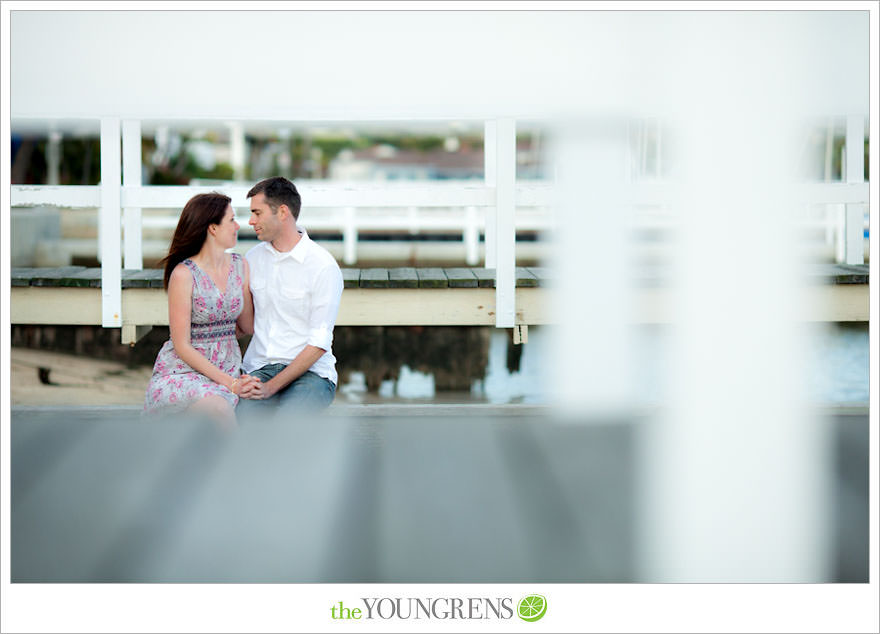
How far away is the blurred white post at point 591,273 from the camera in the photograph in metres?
2.19

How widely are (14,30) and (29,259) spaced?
7.87 m

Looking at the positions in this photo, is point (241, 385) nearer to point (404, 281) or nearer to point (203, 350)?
point (203, 350)

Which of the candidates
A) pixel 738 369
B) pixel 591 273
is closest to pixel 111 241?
pixel 591 273

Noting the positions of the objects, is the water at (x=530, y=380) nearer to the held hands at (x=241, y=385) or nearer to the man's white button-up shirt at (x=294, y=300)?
the man's white button-up shirt at (x=294, y=300)

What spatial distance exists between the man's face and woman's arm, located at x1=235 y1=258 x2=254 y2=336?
0.12 meters

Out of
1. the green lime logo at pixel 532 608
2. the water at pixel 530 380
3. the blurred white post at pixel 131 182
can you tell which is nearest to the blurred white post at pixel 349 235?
the water at pixel 530 380

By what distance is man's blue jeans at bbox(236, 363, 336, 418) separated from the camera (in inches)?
121

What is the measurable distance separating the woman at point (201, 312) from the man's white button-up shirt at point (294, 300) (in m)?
0.08

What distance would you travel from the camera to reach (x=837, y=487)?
7.29 feet

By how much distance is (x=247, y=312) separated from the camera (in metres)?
3.31

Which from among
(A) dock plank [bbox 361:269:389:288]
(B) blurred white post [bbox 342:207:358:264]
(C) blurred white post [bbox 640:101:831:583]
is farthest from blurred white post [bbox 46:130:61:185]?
(C) blurred white post [bbox 640:101:831:583]

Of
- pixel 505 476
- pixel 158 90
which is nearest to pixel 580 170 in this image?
pixel 505 476

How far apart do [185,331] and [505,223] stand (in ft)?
5.27

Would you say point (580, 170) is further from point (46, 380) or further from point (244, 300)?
point (46, 380)
